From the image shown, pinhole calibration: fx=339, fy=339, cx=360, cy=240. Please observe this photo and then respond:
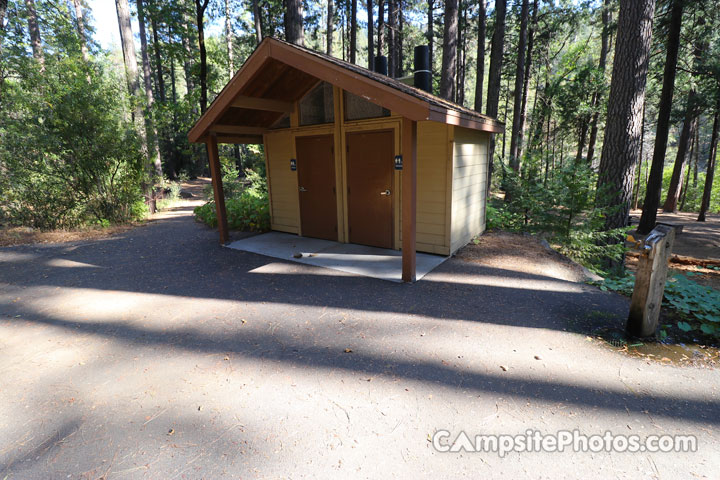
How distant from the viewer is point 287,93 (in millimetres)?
6527

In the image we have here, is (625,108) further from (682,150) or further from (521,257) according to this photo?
(682,150)

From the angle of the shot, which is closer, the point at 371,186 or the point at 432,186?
the point at 432,186

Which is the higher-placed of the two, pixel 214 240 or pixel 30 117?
pixel 30 117

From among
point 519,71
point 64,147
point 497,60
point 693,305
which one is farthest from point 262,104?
point 519,71

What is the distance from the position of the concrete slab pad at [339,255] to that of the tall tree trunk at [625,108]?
3.63m

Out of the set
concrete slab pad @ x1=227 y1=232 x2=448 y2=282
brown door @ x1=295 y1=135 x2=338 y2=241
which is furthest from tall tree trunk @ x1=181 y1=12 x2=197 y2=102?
concrete slab pad @ x1=227 y1=232 x2=448 y2=282

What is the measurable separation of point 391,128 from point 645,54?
15.8ft

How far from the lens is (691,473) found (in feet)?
6.14

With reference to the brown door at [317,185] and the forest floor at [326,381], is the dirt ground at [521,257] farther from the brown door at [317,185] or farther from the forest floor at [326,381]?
the brown door at [317,185]

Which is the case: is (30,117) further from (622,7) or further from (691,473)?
(622,7)

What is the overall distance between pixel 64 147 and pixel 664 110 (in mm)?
15973

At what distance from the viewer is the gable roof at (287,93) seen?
4117mm

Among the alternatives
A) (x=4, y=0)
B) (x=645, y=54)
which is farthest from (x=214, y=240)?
(x=645, y=54)
